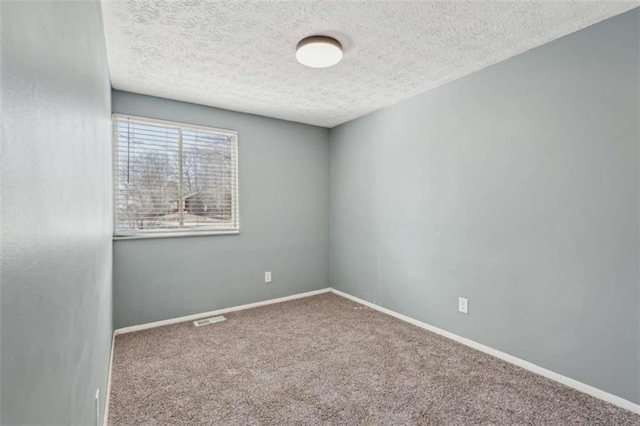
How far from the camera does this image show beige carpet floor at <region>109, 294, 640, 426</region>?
1.84 metres

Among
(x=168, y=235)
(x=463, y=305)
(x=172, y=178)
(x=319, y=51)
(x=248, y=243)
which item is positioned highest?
(x=319, y=51)

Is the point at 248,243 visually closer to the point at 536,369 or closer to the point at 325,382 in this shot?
the point at 325,382

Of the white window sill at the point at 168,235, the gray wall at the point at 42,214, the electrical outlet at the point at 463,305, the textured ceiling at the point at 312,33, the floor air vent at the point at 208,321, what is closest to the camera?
the gray wall at the point at 42,214

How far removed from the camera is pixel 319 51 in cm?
218

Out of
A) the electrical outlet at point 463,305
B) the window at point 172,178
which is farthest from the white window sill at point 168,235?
the electrical outlet at point 463,305

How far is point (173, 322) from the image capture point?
3.29 meters

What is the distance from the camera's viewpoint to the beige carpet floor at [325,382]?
184 centimetres

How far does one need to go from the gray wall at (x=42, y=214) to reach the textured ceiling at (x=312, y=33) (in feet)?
3.55

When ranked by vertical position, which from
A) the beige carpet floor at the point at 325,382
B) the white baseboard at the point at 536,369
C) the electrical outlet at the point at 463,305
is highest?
the electrical outlet at the point at 463,305

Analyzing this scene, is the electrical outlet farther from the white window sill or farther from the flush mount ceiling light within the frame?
the white window sill

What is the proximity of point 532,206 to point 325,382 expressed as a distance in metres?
1.96

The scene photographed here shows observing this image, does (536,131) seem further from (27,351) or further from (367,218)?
(27,351)

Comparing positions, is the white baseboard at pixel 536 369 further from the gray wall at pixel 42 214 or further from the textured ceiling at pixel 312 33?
the gray wall at pixel 42 214

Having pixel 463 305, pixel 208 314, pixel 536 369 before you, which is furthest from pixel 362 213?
pixel 536 369
